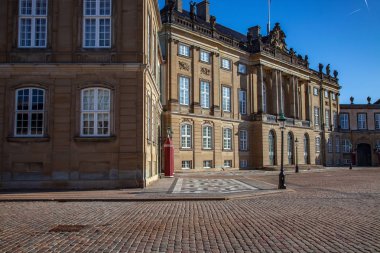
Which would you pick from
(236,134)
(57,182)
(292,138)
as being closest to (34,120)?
(57,182)

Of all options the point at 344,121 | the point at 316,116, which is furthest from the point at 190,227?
the point at 344,121

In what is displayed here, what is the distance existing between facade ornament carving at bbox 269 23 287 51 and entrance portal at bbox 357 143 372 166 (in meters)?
28.2

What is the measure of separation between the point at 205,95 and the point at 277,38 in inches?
731

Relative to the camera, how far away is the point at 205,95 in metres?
42.8

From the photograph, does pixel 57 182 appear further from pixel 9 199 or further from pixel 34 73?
pixel 34 73

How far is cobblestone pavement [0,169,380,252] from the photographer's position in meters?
7.54

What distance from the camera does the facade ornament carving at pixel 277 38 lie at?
54250 mm

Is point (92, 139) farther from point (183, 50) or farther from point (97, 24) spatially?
point (183, 50)

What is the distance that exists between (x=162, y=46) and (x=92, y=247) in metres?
32.8

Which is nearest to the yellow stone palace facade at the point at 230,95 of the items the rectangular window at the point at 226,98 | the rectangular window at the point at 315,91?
the rectangular window at the point at 226,98

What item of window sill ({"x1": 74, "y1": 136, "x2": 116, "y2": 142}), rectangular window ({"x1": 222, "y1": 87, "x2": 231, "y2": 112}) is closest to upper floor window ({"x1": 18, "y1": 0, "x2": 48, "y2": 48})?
window sill ({"x1": 74, "y1": 136, "x2": 116, "y2": 142})

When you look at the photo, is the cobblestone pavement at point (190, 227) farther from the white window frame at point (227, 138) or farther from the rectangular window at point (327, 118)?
the rectangular window at point (327, 118)

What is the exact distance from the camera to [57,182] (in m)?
19.7

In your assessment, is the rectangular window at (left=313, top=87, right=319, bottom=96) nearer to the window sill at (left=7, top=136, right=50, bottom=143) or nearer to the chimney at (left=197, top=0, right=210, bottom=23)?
the chimney at (left=197, top=0, right=210, bottom=23)
